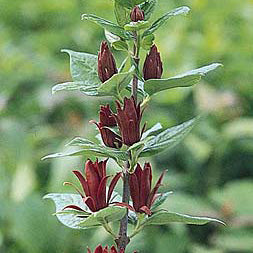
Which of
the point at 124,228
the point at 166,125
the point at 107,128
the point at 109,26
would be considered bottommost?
the point at 166,125

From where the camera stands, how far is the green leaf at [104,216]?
0.67 meters

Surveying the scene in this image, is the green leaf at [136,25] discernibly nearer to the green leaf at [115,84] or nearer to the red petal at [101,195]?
the green leaf at [115,84]

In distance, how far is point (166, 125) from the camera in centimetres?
213

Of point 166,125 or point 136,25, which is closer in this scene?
point 136,25

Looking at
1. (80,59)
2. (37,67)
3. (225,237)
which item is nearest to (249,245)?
(225,237)

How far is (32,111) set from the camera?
231cm

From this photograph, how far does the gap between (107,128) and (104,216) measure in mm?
93

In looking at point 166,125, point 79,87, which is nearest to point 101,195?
point 79,87

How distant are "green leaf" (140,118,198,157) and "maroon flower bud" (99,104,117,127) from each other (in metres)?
0.05

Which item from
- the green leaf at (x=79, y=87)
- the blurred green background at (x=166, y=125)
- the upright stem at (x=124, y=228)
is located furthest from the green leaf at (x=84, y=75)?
the blurred green background at (x=166, y=125)

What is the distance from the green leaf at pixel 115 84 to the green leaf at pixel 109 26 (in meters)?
0.05

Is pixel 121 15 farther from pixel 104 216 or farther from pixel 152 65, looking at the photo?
pixel 104 216

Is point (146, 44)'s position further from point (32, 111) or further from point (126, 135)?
point (32, 111)

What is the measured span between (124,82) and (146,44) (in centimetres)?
5
